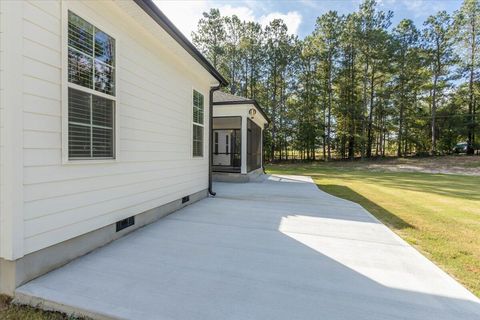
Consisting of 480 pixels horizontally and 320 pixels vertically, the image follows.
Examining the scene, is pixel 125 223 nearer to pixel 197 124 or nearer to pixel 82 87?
pixel 82 87

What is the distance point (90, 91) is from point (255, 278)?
9.44ft

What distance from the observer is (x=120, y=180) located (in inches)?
133

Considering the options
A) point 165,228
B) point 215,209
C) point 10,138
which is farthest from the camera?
point 215,209

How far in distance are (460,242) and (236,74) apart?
25.1 m

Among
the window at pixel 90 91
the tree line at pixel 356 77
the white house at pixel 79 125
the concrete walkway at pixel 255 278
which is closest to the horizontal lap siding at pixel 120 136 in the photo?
the white house at pixel 79 125

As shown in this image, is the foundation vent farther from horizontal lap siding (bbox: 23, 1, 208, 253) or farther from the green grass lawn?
the green grass lawn

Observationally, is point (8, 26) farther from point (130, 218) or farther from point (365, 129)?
point (365, 129)

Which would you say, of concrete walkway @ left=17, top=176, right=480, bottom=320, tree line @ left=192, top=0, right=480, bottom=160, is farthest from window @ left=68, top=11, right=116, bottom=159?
tree line @ left=192, top=0, right=480, bottom=160

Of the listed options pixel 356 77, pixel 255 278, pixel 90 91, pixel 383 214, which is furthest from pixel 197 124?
pixel 356 77

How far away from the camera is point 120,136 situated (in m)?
3.31

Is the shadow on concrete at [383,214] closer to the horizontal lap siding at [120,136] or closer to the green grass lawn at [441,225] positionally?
the green grass lawn at [441,225]

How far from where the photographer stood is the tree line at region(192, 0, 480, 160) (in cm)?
2230

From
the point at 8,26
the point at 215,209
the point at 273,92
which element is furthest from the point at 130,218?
the point at 273,92

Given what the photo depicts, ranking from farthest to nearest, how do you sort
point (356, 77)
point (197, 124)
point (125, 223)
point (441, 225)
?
point (356, 77)
point (197, 124)
point (441, 225)
point (125, 223)
